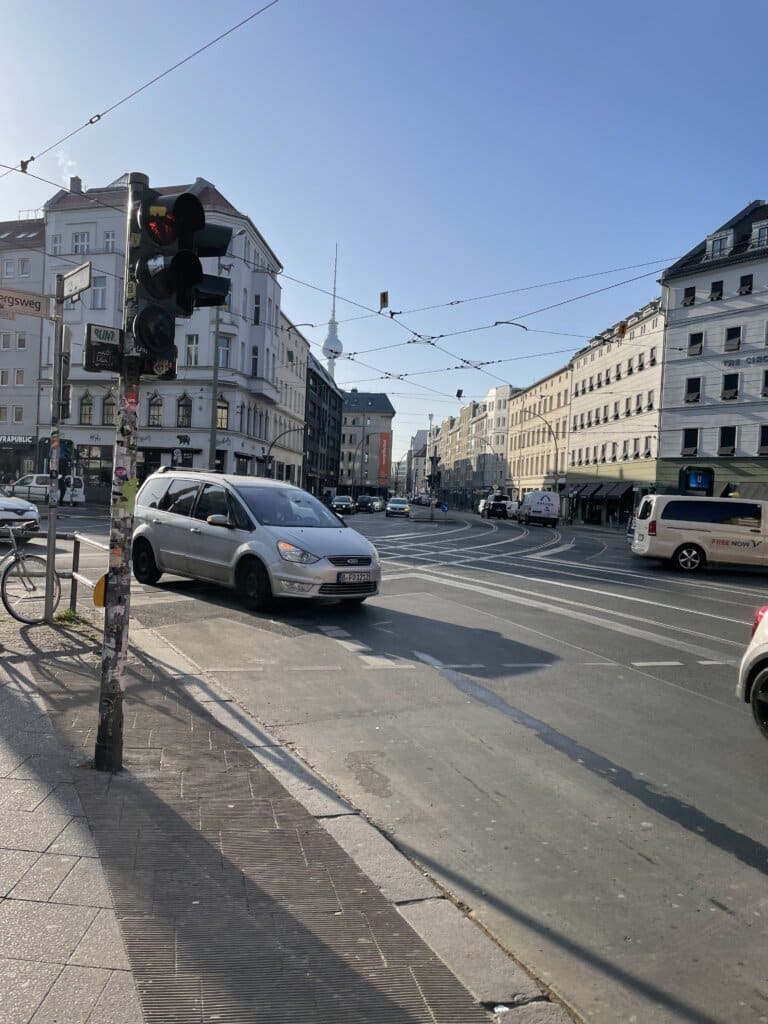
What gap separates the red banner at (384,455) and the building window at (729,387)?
305ft

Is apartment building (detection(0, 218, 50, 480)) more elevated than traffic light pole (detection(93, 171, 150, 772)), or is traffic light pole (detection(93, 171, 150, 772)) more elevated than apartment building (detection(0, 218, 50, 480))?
apartment building (detection(0, 218, 50, 480))

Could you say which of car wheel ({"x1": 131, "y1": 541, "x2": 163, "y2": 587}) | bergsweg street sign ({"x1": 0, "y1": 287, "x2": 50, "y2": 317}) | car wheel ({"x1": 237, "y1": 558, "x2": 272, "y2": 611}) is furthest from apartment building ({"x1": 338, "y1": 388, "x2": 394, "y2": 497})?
bergsweg street sign ({"x1": 0, "y1": 287, "x2": 50, "y2": 317})

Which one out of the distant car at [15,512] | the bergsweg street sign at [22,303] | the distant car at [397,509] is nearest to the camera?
the bergsweg street sign at [22,303]

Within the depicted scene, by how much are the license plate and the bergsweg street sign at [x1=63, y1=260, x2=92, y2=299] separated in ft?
14.7

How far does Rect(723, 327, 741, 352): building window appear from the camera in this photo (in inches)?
1791

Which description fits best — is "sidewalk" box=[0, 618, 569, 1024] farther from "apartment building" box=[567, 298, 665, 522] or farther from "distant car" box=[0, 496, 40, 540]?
"apartment building" box=[567, 298, 665, 522]

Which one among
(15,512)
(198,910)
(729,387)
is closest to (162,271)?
(198,910)

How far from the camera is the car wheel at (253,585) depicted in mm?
9930

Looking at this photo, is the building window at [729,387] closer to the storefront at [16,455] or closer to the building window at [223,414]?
the building window at [223,414]

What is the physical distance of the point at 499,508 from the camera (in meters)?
62.8

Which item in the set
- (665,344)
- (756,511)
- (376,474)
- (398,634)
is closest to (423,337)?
(756,511)

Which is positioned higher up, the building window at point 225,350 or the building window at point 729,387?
the building window at point 225,350

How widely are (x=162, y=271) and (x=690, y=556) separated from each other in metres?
18.6

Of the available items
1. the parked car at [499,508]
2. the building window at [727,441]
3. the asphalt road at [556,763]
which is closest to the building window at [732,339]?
the building window at [727,441]
